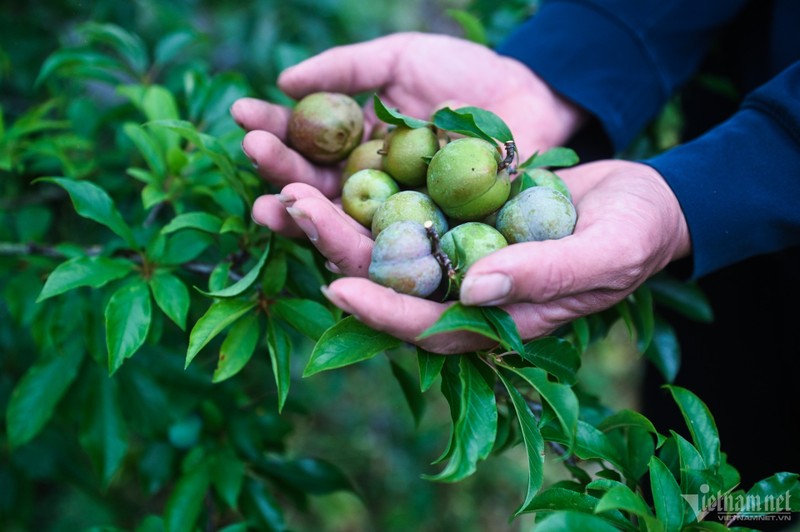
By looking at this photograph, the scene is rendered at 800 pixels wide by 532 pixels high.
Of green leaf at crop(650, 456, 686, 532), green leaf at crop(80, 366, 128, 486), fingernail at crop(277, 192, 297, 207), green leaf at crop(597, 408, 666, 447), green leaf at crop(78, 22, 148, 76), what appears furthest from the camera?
green leaf at crop(78, 22, 148, 76)

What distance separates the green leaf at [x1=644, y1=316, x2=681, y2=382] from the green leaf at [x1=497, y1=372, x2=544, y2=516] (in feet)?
2.26

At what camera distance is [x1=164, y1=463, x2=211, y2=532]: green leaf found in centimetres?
135

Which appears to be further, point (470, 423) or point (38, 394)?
point (38, 394)

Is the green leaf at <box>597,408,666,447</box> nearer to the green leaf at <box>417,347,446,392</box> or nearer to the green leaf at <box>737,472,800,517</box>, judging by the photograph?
the green leaf at <box>737,472,800,517</box>

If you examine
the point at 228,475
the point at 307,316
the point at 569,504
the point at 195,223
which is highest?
the point at 195,223

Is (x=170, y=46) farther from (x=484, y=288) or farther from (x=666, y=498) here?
(x=666, y=498)

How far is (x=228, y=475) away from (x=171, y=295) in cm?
49

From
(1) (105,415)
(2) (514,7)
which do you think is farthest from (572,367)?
(2) (514,7)

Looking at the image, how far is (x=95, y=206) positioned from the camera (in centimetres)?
126

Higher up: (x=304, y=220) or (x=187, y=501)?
(x=304, y=220)

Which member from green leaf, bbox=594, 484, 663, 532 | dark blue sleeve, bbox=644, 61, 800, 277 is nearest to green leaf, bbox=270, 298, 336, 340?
green leaf, bbox=594, 484, 663, 532

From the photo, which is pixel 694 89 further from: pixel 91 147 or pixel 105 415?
pixel 105 415

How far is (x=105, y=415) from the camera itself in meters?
1.54

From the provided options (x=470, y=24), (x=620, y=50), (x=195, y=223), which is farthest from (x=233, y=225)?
(x=620, y=50)
